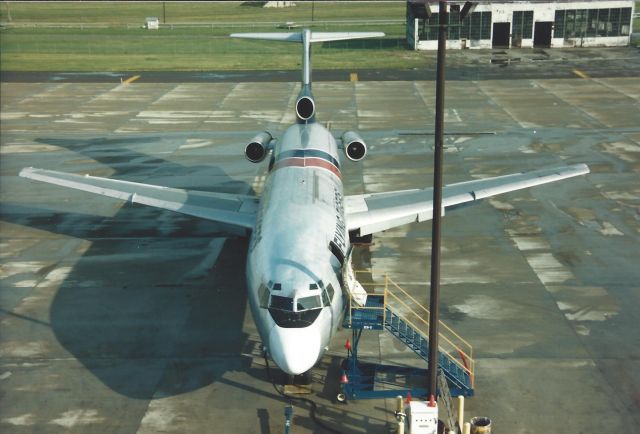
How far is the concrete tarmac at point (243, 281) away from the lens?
1975 cm

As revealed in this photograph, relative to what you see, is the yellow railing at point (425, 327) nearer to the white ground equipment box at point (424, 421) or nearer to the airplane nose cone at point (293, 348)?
the airplane nose cone at point (293, 348)

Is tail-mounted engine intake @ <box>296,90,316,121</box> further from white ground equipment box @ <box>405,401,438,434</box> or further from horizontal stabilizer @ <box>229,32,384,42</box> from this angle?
white ground equipment box @ <box>405,401,438,434</box>

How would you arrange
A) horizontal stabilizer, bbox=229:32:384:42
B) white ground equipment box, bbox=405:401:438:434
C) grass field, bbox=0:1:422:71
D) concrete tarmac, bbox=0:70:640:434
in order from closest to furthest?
white ground equipment box, bbox=405:401:438:434 < concrete tarmac, bbox=0:70:640:434 < horizontal stabilizer, bbox=229:32:384:42 < grass field, bbox=0:1:422:71

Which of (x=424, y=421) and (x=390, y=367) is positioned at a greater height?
(x=424, y=421)

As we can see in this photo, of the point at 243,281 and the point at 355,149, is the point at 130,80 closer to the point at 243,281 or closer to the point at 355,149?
the point at 355,149

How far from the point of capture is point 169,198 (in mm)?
30234

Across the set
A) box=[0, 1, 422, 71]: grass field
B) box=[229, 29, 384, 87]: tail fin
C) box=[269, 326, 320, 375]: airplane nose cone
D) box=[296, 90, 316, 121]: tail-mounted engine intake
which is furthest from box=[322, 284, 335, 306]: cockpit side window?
box=[0, 1, 422, 71]: grass field

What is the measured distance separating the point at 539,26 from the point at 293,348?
7700cm

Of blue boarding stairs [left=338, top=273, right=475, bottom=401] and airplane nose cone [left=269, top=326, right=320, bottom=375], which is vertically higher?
airplane nose cone [left=269, top=326, right=320, bottom=375]

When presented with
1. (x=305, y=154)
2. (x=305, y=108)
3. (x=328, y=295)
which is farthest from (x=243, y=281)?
(x=328, y=295)

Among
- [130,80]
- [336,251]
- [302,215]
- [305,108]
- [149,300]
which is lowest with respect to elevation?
[149,300]

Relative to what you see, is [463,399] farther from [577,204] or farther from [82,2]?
[82,2]

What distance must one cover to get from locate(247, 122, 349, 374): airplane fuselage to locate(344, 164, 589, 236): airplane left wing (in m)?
2.42

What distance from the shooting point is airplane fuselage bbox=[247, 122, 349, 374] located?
18375 millimetres
